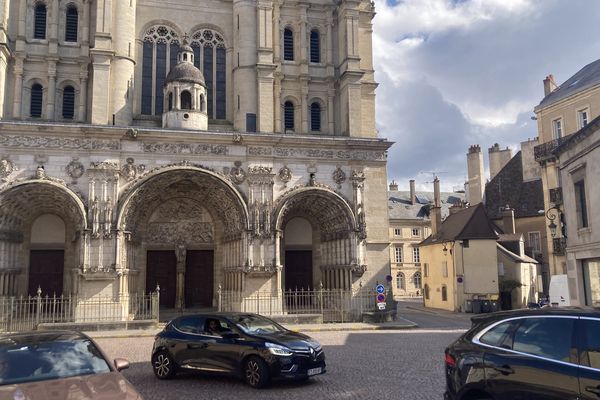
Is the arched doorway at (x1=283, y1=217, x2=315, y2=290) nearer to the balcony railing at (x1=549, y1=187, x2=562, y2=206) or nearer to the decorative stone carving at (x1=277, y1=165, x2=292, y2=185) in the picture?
the decorative stone carving at (x1=277, y1=165, x2=292, y2=185)

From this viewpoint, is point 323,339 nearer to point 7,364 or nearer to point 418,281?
point 7,364

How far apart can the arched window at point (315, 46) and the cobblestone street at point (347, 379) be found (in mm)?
16174

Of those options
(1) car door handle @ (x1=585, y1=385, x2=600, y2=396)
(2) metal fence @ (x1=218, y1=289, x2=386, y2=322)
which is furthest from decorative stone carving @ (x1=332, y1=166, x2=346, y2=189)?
(1) car door handle @ (x1=585, y1=385, x2=600, y2=396)

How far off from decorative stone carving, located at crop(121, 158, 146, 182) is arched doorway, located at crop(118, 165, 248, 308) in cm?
92

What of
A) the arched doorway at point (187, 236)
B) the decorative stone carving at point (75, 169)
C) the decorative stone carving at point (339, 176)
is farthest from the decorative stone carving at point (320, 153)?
the decorative stone carving at point (75, 169)

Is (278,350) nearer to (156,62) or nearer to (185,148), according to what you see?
(185,148)

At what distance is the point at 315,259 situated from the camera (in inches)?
1035

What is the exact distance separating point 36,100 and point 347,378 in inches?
793

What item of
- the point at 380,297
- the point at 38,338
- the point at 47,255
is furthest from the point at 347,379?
the point at 47,255

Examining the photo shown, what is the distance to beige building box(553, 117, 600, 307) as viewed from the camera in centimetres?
1586

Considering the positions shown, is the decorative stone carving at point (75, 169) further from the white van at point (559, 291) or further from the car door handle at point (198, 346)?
the white van at point (559, 291)

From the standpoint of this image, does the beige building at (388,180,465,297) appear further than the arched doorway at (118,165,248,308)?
Yes

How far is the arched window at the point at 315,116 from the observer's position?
88.3ft

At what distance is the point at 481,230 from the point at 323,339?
17092mm
